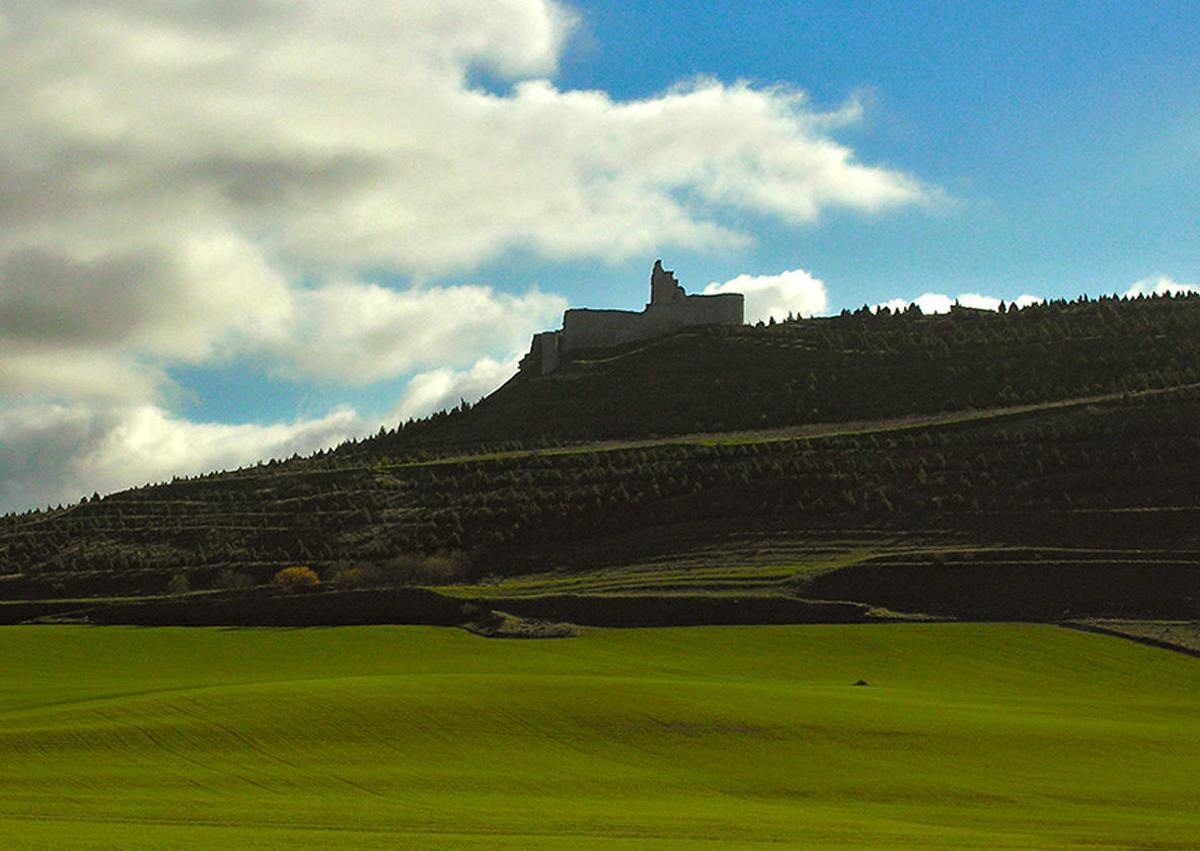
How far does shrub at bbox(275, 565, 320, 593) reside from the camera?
70031mm

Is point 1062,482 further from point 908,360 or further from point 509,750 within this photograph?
point 509,750

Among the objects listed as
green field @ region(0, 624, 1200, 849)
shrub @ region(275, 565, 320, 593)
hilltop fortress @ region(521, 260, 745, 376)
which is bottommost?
green field @ region(0, 624, 1200, 849)

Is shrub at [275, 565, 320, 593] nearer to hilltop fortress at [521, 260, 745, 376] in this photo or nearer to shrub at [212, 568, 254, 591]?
shrub at [212, 568, 254, 591]

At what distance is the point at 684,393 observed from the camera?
104062mm

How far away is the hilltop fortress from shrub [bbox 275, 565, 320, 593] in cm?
4301

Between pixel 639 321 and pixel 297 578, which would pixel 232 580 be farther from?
pixel 639 321

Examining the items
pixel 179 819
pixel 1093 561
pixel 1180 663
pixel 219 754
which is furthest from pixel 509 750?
pixel 1093 561

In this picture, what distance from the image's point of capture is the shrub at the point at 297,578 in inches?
2757

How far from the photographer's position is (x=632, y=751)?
1298 inches

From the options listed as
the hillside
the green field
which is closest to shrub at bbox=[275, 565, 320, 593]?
the hillside

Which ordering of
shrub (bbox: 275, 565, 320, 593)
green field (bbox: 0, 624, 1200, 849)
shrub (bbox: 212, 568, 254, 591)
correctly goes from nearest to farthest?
green field (bbox: 0, 624, 1200, 849) < shrub (bbox: 275, 565, 320, 593) < shrub (bbox: 212, 568, 254, 591)

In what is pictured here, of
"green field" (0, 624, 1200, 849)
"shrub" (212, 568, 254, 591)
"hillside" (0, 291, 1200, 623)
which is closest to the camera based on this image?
"green field" (0, 624, 1200, 849)

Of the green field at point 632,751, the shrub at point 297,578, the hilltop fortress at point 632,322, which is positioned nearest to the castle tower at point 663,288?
the hilltop fortress at point 632,322

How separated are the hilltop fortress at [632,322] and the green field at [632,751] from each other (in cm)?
6767
